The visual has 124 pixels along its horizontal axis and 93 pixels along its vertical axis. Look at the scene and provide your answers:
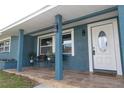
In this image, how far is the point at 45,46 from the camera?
875cm

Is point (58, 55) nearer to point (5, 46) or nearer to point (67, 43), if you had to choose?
point (67, 43)

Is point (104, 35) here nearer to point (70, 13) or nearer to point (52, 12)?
point (70, 13)

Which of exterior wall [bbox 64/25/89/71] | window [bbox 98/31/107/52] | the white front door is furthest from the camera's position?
exterior wall [bbox 64/25/89/71]

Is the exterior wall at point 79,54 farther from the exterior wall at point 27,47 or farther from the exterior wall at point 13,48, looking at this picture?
the exterior wall at point 13,48

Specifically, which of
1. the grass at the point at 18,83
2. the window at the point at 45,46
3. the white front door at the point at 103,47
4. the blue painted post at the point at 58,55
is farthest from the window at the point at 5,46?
the white front door at the point at 103,47

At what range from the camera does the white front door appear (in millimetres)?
5184

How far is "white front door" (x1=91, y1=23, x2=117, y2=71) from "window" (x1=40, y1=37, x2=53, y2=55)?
132 inches

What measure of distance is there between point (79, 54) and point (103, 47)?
1.39m

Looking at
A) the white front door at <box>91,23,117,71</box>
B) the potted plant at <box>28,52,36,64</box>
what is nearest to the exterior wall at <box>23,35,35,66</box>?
the potted plant at <box>28,52,36,64</box>

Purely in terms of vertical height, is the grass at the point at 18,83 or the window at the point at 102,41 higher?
the window at the point at 102,41

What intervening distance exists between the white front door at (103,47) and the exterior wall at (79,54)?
466mm

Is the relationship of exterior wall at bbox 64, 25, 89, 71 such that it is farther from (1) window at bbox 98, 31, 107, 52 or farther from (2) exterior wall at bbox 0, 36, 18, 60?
(2) exterior wall at bbox 0, 36, 18, 60

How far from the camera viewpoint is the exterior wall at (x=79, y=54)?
20.4 feet

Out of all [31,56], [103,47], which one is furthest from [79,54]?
[31,56]
